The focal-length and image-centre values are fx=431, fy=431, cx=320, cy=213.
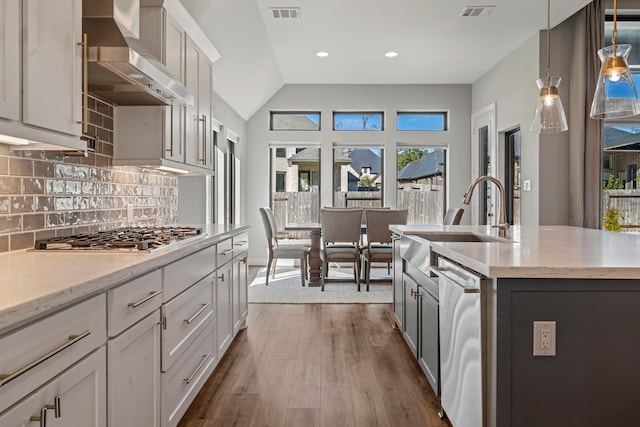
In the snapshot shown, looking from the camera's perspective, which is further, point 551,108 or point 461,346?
point 551,108

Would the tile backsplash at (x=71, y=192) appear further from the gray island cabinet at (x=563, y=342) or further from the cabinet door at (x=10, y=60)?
the gray island cabinet at (x=563, y=342)

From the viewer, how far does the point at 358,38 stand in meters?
4.99

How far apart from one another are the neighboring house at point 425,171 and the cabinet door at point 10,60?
6.32 m

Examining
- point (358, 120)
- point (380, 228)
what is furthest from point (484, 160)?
point (380, 228)

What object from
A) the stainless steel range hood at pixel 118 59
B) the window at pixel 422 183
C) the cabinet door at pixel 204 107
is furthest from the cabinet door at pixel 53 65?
the window at pixel 422 183

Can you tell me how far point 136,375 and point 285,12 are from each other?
378 cm

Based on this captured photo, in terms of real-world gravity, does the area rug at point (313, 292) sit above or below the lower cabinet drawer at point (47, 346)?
below

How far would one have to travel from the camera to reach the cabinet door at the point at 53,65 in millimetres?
1402

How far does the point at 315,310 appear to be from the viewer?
172 inches

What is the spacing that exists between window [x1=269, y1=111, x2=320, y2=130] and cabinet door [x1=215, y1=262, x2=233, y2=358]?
4525 mm

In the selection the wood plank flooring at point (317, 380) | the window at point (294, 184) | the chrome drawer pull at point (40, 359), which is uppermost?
the window at point (294, 184)

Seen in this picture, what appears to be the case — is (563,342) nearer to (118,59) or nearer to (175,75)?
(118,59)

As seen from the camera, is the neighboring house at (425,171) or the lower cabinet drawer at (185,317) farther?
the neighboring house at (425,171)

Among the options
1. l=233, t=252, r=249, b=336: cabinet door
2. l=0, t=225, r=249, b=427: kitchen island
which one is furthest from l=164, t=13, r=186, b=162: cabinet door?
l=233, t=252, r=249, b=336: cabinet door
